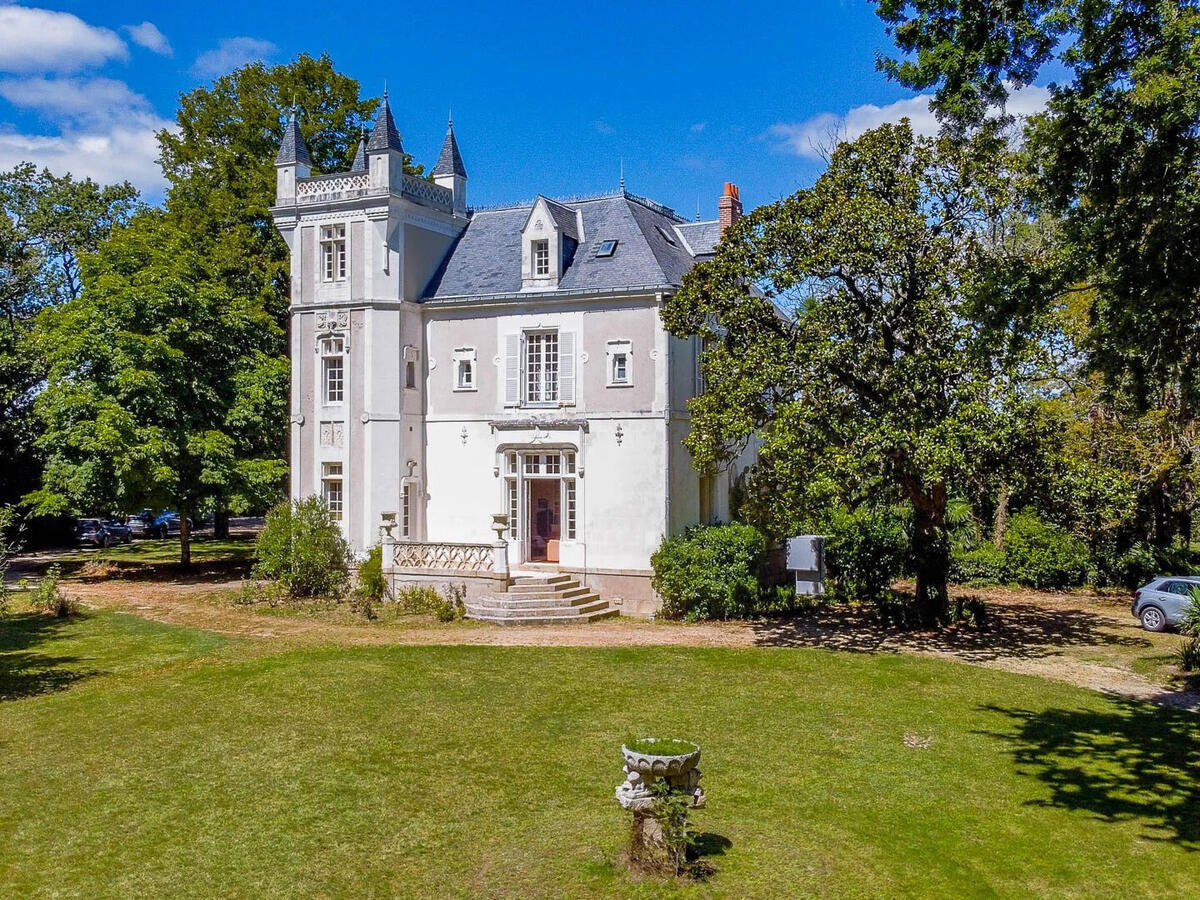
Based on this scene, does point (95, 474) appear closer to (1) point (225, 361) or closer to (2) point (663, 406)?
(1) point (225, 361)

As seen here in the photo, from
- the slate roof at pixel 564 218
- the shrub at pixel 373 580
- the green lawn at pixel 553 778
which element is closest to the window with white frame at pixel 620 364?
the slate roof at pixel 564 218

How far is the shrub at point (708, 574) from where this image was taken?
22.7m

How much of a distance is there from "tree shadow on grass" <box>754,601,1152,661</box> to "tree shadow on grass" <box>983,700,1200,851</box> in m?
4.53

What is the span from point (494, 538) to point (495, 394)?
381 centimetres

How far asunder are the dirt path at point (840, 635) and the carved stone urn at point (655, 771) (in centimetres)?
1054

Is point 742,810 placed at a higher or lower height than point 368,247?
lower

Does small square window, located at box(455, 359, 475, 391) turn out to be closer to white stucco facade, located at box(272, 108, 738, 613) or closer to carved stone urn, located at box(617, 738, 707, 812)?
white stucco facade, located at box(272, 108, 738, 613)

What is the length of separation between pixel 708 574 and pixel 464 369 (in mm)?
8747

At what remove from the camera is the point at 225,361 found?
3078 cm

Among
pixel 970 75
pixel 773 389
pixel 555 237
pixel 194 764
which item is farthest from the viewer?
pixel 555 237

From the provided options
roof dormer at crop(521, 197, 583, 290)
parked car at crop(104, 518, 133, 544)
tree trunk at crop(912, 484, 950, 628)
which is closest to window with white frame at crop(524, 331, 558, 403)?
roof dormer at crop(521, 197, 583, 290)

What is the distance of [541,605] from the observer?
2258 centimetres

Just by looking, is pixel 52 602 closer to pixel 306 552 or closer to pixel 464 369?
pixel 306 552

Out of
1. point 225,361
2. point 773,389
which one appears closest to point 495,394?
point 773,389
